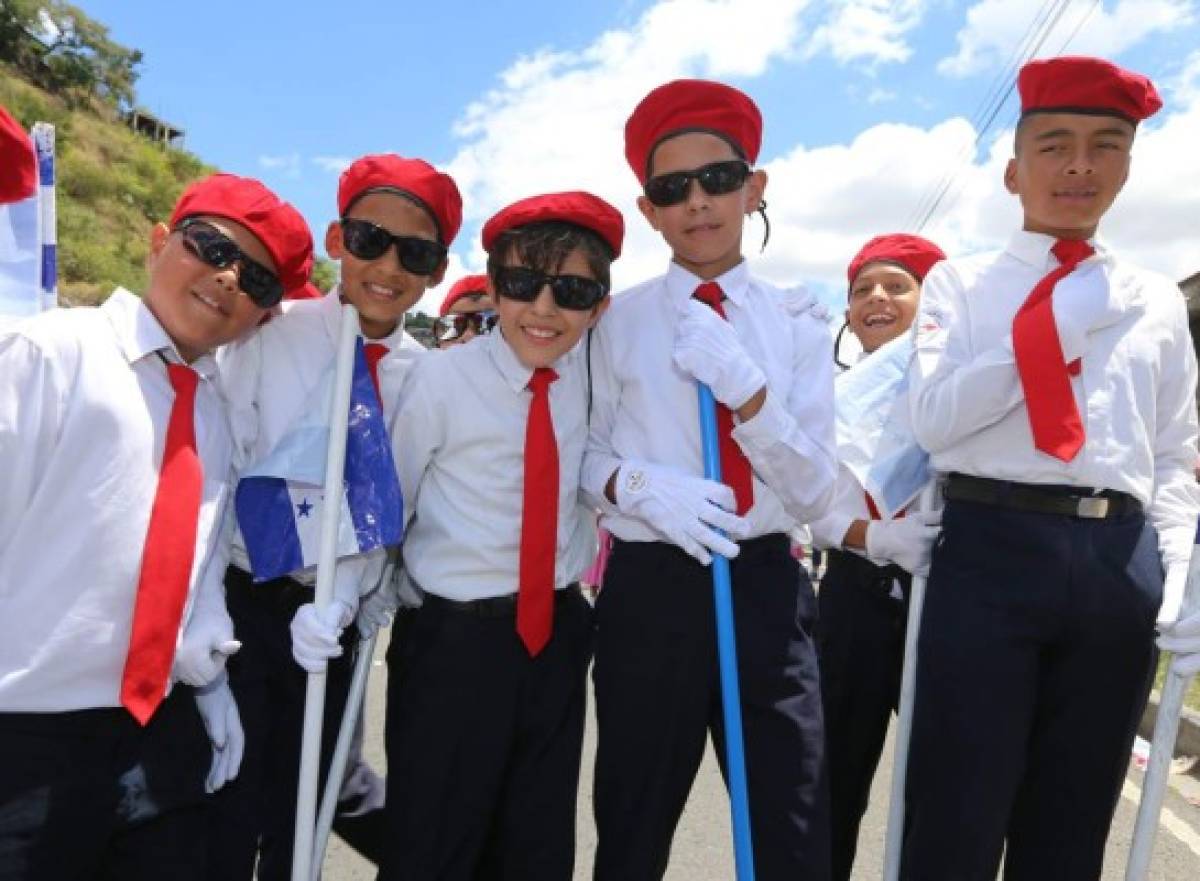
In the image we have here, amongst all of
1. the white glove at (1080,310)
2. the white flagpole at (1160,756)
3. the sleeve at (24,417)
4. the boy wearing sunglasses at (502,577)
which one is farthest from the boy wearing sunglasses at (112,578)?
the white flagpole at (1160,756)

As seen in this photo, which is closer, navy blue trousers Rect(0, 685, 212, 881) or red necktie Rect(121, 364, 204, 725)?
navy blue trousers Rect(0, 685, 212, 881)

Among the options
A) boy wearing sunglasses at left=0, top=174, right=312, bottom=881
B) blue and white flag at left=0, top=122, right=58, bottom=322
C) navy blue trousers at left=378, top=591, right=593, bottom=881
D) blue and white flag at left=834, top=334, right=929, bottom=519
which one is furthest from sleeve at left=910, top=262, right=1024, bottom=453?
blue and white flag at left=0, top=122, right=58, bottom=322

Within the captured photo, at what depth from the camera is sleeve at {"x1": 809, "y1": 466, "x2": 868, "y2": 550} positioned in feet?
8.96

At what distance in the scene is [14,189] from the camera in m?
2.26

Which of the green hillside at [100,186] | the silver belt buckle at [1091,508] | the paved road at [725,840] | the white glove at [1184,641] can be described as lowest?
the paved road at [725,840]

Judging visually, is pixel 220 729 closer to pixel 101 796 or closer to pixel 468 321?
pixel 101 796

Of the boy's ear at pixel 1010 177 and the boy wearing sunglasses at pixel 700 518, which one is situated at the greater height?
the boy's ear at pixel 1010 177

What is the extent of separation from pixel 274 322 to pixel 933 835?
7.01 feet

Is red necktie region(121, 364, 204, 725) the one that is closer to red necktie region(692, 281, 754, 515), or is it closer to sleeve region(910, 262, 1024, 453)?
red necktie region(692, 281, 754, 515)

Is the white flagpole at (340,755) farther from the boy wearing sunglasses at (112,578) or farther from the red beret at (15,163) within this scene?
the red beret at (15,163)

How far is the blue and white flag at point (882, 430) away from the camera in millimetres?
2506

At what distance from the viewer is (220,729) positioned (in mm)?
2201

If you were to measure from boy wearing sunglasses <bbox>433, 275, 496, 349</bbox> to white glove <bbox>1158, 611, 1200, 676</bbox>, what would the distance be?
3120mm

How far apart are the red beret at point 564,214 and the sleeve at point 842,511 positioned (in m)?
0.99
